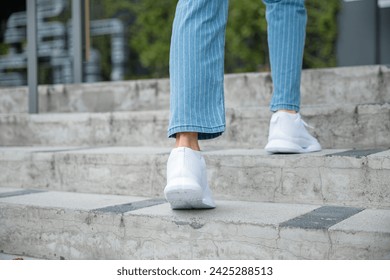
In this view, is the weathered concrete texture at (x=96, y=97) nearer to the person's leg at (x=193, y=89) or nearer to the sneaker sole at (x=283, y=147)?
the sneaker sole at (x=283, y=147)

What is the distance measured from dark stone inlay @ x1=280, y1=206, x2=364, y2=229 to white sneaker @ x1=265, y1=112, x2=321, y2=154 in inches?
10.1

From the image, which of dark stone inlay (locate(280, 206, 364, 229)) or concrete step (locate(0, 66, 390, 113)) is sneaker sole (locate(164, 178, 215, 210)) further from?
concrete step (locate(0, 66, 390, 113))

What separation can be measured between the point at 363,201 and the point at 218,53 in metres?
0.60

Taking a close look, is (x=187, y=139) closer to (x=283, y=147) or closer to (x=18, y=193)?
(x=283, y=147)

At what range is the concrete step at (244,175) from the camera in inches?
64.3

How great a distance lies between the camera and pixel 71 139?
2.72 meters

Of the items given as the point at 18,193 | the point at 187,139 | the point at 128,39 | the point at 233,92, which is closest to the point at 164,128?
the point at 233,92

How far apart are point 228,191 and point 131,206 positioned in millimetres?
316

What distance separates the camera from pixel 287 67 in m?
1.87

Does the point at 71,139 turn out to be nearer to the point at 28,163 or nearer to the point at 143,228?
the point at 28,163

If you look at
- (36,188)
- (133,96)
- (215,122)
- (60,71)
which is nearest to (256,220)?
(215,122)

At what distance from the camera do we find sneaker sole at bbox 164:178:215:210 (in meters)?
1.42

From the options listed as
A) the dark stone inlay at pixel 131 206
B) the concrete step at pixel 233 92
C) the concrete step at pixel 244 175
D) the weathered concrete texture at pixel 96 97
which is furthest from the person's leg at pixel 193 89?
the weathered concrete texture at pixel 96 97
